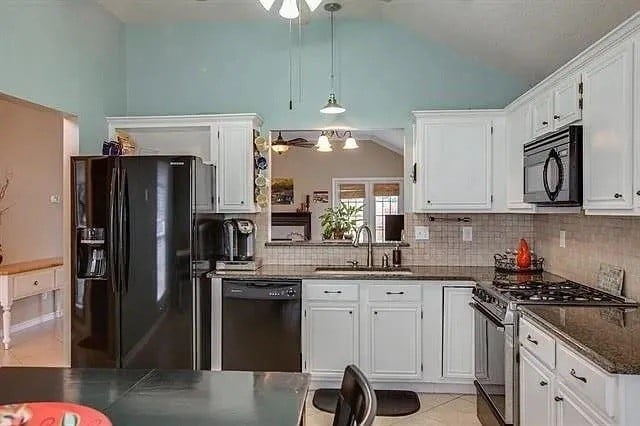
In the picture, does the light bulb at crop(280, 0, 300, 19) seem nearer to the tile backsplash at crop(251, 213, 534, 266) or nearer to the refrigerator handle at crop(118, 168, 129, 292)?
the refrigerator handle at crop(118, 168, 129, 292)

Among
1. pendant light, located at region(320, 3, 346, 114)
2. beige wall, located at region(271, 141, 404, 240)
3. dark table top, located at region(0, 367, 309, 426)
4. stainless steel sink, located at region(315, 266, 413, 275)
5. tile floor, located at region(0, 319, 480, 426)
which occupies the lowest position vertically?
tile floor, located at region(0, 319, 480, 426)

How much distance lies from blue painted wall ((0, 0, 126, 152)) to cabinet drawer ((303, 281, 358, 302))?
2.06 meters

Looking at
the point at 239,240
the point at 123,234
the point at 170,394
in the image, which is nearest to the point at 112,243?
the point at 123,234

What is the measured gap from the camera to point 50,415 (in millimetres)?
1417

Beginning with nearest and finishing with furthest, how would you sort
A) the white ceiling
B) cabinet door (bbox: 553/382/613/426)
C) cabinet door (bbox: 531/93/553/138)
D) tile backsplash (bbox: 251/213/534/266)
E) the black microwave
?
1. cabinet door (bbox: 553/382/613/426)
2. the black microwave
3. the white ceiling
4. cabinet door (bbox: 531/93/553/138)
5. tile backsplash (bbox: 251/213/534/266)

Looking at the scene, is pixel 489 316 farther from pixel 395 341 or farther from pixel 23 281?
pixel 23 281

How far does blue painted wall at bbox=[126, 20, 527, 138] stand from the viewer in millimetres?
4551

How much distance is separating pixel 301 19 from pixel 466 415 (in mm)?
3120

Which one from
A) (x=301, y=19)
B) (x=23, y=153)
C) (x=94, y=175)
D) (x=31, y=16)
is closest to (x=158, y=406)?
(x=94, y=175)

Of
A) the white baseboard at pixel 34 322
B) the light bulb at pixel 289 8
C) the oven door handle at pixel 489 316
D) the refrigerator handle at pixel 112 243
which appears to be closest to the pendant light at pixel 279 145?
the refrigerator handle at pixel 112 243

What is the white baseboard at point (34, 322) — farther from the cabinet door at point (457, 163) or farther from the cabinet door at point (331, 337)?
the cabinet door at point (457, 163)

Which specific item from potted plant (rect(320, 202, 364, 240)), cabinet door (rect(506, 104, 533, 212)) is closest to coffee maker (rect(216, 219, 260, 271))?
potted plant (rect(320, 202, 364, 240))

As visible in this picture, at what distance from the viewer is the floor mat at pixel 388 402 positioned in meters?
3.64

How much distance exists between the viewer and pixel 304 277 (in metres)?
3.96
